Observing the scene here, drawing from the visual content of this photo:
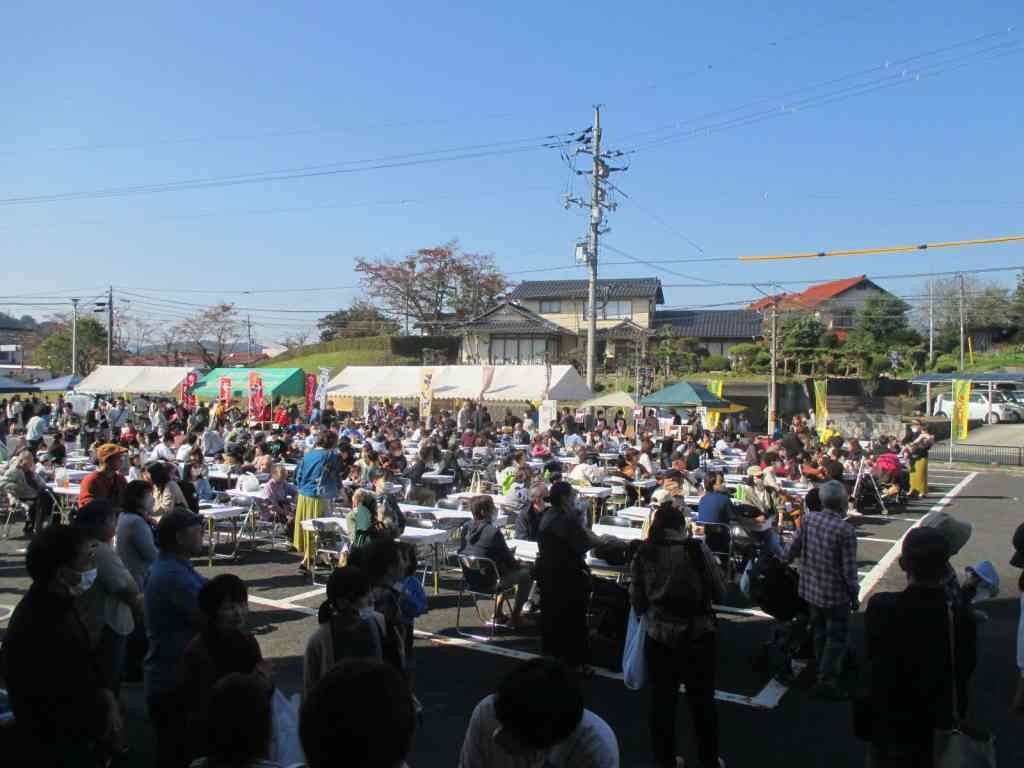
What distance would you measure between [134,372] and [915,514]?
1148 inches

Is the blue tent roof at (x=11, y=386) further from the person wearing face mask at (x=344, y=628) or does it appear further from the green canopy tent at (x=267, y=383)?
the person wearing face mask at (x=344, y=628)

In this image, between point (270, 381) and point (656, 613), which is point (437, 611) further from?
point (270, 381)

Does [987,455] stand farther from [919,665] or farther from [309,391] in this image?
[919,665]

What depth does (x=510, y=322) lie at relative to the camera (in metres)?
42.5

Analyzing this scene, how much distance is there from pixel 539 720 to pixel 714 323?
4305 centimetres

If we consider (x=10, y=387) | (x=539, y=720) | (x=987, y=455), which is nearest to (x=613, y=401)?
(x=987, y=455)

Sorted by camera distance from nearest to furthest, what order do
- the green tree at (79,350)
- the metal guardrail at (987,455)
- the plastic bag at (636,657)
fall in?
the plastic bag at (636,657), the metal guardrail at (987,455), the green tree at (79,350)

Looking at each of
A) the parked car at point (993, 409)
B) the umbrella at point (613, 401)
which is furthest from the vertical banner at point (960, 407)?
the umbrella at point (613, 401)

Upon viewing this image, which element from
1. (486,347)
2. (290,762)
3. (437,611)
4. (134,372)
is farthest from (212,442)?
(486,347)

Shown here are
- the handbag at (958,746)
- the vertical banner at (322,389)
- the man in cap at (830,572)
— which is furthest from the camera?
the vertical banner at (322,389)

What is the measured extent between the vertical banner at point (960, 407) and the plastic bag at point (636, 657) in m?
21.2

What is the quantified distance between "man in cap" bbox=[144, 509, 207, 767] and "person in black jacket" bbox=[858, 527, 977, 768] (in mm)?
2596

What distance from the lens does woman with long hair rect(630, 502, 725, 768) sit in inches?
158

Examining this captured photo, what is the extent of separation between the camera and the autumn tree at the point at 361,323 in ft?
171
